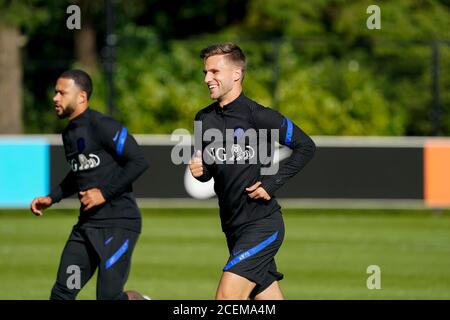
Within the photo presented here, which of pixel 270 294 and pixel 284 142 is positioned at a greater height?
pixel 284 142

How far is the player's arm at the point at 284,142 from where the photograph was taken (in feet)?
28.0

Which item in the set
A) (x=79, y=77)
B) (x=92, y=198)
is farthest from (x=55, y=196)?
(x=79, y=77)

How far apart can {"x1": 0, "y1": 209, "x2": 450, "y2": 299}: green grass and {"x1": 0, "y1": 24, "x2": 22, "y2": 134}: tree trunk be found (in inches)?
197

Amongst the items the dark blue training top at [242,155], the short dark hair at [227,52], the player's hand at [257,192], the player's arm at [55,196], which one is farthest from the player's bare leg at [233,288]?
the player's arm at [55,196]

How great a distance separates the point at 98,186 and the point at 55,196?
20.0 inches

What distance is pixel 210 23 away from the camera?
39.8 meters

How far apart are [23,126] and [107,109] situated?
724cm

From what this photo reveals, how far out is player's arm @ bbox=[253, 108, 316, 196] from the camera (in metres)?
8.54

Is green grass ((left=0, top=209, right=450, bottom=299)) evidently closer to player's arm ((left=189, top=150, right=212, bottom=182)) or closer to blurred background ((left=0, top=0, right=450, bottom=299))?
blurred background ((left=0, top=0, right=450, bottom=299))

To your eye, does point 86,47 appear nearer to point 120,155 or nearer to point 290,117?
point 290,117

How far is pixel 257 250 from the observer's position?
8.51m

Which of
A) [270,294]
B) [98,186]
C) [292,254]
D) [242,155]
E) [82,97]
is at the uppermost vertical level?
[82,97]
